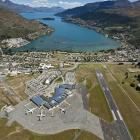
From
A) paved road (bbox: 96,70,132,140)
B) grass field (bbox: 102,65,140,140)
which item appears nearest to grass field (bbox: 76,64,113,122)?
paved road (bbox: 96,70,132,140)

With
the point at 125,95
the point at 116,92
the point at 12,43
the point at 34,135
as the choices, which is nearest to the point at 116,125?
the point at 125,95

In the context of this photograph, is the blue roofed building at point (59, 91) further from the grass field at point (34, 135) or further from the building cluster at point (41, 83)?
the grass field at point (34, 135)

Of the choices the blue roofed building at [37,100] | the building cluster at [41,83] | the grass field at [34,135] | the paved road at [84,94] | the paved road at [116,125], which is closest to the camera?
the grass field at [34,135]

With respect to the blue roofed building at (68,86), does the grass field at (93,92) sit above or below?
below

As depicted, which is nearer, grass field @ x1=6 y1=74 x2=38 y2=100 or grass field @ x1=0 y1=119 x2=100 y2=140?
grass field @ x1=0 y1=119 x2=100 y2=140

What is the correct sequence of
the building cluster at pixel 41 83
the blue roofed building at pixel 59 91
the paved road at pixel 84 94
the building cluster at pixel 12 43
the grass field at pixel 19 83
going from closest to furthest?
1. the paved road at pixel 84 94
2. the blue roofed building at pixel 59 91
3. the grass field at pixel 19 83
4. the building cluster at pixel 41 83
5. the building cluster at pixel 12 43

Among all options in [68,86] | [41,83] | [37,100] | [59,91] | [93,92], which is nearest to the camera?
[37,100]

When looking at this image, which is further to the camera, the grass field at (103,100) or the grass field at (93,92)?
the grass field at (93,92)

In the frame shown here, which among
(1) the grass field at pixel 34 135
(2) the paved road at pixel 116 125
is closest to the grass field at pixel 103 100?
(1) the grass field at pixel 34 135

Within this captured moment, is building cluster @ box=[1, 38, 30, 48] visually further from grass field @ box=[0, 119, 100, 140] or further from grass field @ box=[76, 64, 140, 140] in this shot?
grass field @ box=[0, 119, 100, 140]

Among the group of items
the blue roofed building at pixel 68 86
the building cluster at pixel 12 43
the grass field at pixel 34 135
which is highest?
the blue roofed building at pixel 68 86

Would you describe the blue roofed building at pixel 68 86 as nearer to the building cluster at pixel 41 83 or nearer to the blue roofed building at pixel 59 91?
the blue roofed building at pixel 59 91

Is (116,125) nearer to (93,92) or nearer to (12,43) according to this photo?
(93,92)
